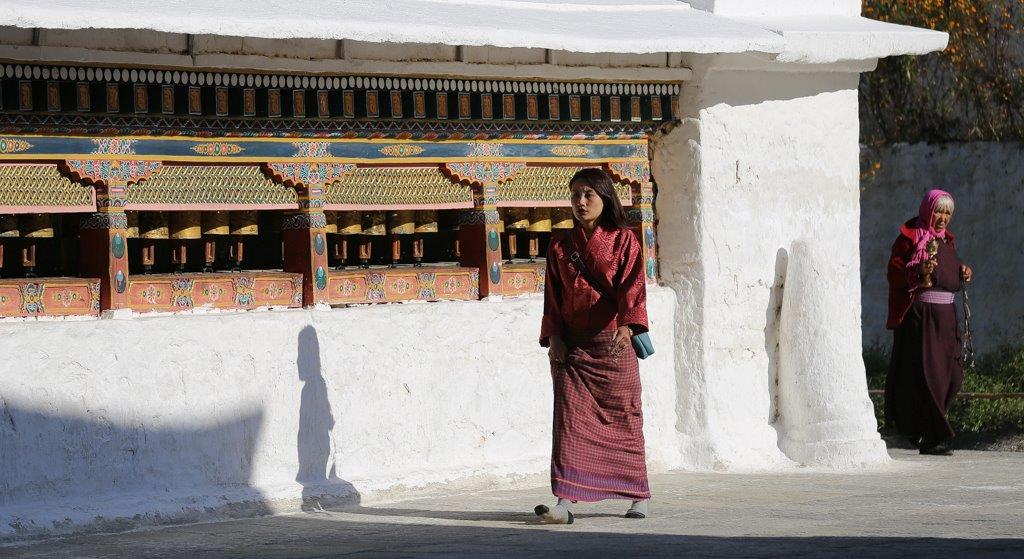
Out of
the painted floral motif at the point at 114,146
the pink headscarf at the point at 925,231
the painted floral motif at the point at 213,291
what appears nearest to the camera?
the painted floral motif at the point at 114,146

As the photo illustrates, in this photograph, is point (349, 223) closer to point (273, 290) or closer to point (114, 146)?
point (273, 290)

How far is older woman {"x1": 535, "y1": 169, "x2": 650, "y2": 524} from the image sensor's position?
7.48 meters

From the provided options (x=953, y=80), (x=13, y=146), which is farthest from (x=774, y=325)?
(x=953, y=80)

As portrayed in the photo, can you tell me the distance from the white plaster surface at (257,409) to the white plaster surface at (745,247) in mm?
564

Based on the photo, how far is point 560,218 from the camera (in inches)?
399

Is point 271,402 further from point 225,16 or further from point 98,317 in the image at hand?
point 225,16

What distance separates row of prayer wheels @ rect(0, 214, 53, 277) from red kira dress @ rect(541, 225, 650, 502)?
232 centimetres

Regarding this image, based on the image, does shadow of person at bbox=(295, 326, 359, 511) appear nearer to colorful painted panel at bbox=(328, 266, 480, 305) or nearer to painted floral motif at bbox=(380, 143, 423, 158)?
colorful painted panel at bbox=(328, 266, 480, 305)

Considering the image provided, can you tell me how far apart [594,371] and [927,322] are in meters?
3.98

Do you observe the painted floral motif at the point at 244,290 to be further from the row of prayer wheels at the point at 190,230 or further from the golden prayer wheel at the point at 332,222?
the golden prayer wheel at the point at 332,222

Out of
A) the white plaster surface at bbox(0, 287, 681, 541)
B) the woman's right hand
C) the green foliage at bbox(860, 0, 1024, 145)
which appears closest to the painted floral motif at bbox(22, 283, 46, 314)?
the white plaster surface at bbox(0, 287, 681, 541)

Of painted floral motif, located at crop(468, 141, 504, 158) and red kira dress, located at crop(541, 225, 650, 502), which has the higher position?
painted floral motif, located at crop(468, 141, 504, 158)

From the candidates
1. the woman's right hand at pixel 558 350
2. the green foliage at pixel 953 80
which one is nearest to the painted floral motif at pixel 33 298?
the woman's right hand at pixel 558 350

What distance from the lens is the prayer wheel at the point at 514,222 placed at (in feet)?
32.4
